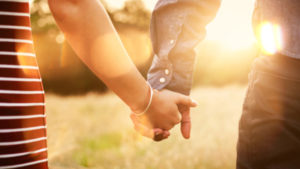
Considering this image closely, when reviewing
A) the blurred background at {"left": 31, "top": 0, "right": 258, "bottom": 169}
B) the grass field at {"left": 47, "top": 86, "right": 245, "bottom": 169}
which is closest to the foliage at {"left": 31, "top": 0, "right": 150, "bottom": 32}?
the blurred background at {"left": 31, "top": 0, "right": 258, "bottom": 169}

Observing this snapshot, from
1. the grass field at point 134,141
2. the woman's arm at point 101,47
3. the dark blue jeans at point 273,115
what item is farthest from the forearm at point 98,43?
the grass field at point 134,141

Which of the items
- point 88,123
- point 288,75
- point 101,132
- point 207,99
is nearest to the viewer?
point 288,75

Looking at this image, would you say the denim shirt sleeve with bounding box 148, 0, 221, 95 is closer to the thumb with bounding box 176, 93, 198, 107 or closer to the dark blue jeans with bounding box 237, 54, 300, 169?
the thumb with bounding box 176, 93, 198, 107

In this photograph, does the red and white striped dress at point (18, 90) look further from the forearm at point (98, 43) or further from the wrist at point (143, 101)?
the wrist at point (143, 101)

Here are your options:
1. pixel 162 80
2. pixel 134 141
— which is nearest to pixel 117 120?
pixel 134 141

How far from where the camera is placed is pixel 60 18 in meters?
1.07

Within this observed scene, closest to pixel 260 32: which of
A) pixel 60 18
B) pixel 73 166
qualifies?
pixel 60 18

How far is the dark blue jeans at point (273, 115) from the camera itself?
1222mm

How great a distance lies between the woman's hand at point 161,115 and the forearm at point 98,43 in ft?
0.43

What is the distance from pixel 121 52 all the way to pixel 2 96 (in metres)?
0.47

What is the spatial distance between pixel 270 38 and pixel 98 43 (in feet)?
2.21

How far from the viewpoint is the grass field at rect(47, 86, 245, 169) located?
459cm

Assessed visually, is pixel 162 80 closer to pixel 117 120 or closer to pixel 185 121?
pixel 185 121

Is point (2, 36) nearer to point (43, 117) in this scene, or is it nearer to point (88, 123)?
point (43, 117)
